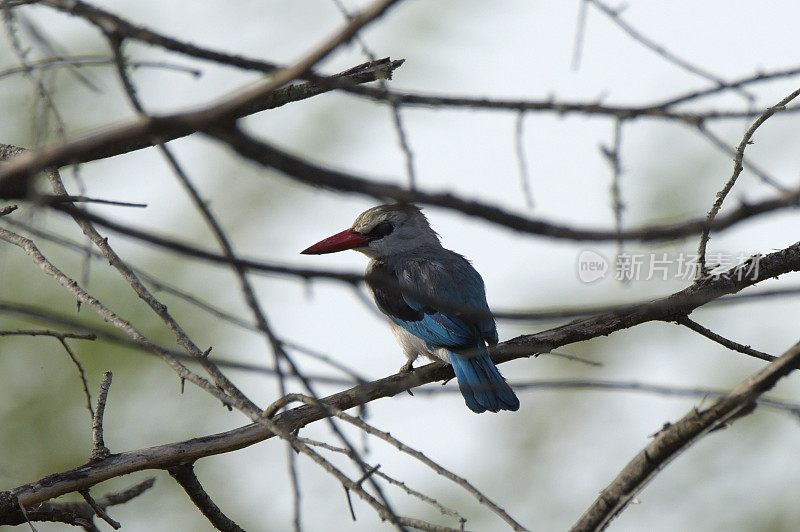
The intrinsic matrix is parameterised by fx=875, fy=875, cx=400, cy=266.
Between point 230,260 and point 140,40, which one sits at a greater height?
point 140,40

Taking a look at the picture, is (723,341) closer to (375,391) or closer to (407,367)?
(375,391)

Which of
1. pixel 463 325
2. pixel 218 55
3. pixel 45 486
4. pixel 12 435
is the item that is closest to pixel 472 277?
pixel 463 325

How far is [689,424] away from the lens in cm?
178

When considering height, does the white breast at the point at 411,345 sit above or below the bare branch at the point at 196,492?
above

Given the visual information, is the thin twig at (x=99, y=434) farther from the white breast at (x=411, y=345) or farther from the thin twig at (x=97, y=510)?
the white breast at (x=411, y=345)

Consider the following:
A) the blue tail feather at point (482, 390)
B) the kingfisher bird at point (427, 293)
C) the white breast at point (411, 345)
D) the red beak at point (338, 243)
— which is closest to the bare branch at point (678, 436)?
the kingfisher bird at point (427, 293)

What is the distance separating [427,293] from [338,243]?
81 cm

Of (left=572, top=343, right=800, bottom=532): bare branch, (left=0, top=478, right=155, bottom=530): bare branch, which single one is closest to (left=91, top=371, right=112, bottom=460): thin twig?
(left=0, top=478, right=155, bottom=530): bare branch

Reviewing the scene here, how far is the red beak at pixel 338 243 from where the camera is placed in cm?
512

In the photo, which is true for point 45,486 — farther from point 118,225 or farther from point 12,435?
point 12,435

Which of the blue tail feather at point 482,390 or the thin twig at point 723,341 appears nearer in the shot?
the thin twig at point 723,341

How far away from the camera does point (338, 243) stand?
5156 millimetres

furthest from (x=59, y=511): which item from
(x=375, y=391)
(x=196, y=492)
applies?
(x=375, y=391)

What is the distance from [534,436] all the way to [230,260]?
6943mm
